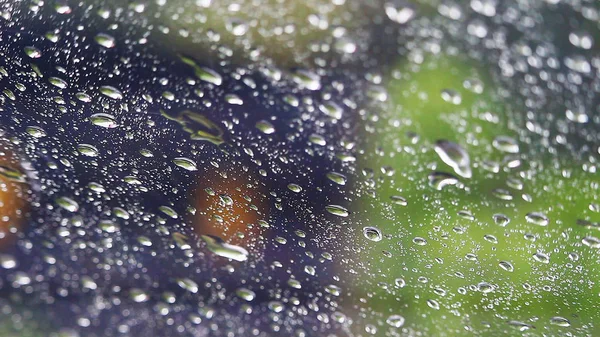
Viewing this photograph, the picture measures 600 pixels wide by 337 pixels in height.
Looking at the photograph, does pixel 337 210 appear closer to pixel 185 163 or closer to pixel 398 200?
pixel 398 200

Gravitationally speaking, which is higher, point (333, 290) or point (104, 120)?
point (104, 120)

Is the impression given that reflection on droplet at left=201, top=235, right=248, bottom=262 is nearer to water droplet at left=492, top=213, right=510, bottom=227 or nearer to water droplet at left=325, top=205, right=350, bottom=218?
water droplet at left=325, top=205, right=350, bottom=218

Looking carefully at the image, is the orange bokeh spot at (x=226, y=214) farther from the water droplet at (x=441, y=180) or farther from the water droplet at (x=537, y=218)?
the water droplet at (x=537, y=218)

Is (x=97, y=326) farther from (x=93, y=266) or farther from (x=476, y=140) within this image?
(x=476, y=140)

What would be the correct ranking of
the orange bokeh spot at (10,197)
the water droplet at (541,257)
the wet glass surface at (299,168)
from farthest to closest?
the water droplet at (541,257) → the orange bokeh spot at (10,197) → the wet glass surface at (299,168)

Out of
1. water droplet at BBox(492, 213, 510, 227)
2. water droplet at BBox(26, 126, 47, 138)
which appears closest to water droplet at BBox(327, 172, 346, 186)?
water droplet at BBox(492, 213, 510, 227)

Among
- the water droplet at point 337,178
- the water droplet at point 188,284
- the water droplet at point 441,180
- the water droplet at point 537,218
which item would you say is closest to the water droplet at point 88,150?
the water droplet at point 188,284

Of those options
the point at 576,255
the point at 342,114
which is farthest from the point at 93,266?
the point at 576,255

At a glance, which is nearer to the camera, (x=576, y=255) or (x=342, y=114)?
(x=342, y=114)

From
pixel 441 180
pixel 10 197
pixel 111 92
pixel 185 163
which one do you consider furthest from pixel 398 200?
pixel 10 197

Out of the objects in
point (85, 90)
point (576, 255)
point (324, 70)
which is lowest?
point (576, 255)

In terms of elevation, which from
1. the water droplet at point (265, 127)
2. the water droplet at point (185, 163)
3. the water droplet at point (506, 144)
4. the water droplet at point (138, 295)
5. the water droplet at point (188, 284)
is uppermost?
the water droplet at point (506, 144)
